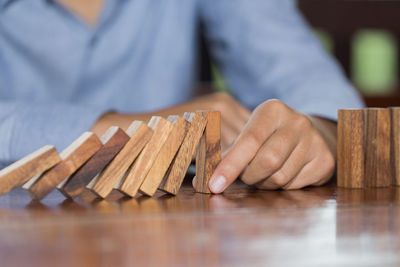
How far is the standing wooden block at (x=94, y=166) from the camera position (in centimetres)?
49

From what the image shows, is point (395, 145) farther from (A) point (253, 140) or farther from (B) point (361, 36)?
(B) point (361, 36)

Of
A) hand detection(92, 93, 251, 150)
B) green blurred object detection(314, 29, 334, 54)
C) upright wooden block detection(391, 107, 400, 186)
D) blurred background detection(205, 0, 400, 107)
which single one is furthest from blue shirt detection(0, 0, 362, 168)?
green blurred object detection(314, 29, 334, 54)

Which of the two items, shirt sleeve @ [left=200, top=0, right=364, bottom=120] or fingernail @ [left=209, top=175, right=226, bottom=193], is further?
shirt sleeve @ [left=200, top=0, right=364, bottom=120]

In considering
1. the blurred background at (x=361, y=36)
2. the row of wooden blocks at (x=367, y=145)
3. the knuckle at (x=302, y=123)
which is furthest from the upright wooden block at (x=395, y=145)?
the blurred background at (x=361, y=36)

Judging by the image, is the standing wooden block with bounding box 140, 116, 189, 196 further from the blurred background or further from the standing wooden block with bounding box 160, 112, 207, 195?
the blurred background

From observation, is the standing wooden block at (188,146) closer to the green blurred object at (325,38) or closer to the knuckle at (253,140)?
the knuckle at (253,140)

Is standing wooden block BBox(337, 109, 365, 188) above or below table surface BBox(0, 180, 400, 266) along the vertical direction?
above

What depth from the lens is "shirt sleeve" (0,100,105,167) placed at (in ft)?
2.42

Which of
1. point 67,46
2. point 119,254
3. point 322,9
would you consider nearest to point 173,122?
point 119,254

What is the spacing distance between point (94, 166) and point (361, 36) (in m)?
3.52

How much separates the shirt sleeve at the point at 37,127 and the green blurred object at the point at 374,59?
3.14m

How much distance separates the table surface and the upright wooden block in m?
0.10

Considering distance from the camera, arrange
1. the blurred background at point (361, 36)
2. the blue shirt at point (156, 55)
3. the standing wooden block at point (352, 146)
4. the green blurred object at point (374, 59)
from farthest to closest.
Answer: the green blurred object at point (374, 59)
the blurred background at point (361, 36)
the blue shirt at point (156, 55)
the standing wooden block at point (352, 146)

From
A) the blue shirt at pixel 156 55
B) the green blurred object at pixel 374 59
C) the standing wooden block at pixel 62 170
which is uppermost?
the green blurred object at pixel 374 59
